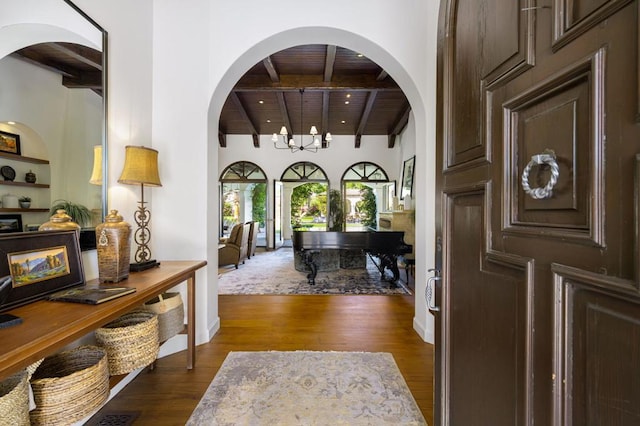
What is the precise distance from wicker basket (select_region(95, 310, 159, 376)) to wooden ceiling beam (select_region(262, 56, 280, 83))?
15.4ft

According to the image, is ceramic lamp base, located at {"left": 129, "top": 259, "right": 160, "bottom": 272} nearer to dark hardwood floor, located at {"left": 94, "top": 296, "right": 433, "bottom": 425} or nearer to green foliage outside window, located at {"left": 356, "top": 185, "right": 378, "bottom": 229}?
dark hardwood floor, located at {"left": 94, "top": 296, "right": 433, "bottom": 425}

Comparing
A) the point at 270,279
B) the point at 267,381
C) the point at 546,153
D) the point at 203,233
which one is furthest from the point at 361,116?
the point at 546,153

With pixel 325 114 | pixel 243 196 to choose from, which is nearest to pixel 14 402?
pixel 325 114

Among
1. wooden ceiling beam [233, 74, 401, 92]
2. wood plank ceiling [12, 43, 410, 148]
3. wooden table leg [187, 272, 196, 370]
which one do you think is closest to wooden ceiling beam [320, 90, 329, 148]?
wood plank ceiling [12, 43, 410, 148]

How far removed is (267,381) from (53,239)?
1.62m

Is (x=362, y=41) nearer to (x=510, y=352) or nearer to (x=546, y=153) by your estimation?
(x=546, y=153)

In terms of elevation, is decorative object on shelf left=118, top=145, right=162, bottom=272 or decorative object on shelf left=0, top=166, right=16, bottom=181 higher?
decorative object on shelf left=118, top=145, right=162, bottom=272

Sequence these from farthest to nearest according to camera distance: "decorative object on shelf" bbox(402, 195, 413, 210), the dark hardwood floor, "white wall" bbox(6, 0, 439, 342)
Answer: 1. "decorative object on shelf" bbox(402, 195, 413, 210)
2. "white wall" bbox(6, 0, 439, 342)
3. the dark hardwood floor

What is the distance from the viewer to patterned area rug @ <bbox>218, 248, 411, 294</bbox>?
4422 mm

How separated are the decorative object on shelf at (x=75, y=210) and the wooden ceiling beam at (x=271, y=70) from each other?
412 cm

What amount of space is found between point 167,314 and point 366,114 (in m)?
6.85

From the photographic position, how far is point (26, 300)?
48.7 inches

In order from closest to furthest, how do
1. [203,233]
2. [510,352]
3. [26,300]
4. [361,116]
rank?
[510,352] < [26,300] < [203,233] < [361,116]

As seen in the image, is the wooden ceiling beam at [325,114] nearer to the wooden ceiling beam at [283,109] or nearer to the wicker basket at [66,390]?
the wooden ceiling beam at [283,109]
